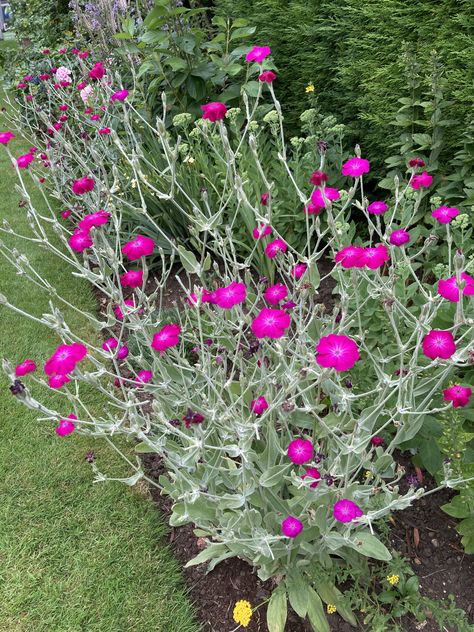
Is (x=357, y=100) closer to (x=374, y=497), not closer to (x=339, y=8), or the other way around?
(x=339, y=8)

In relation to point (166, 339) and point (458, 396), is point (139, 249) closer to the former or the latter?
point (166, 339)

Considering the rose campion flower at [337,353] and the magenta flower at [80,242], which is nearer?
the rose campion flower at [337,353]

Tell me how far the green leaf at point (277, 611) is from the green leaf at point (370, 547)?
0.31 meters

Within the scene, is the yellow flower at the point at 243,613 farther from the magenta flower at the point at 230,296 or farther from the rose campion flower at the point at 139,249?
the rose campion flower at the point at 139,249

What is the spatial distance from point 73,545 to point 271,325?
137 centimetres

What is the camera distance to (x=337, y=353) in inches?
47.6

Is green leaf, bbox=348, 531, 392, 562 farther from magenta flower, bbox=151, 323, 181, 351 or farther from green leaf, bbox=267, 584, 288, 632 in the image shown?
magenta flower, bbox=151, 323, 181, 351

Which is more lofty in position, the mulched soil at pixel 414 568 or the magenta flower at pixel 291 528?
the magenta flower at pixel 291 528

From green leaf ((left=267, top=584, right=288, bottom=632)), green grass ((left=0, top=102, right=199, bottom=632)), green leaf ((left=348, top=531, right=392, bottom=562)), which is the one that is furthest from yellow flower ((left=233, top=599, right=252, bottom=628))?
green leaf ((left=348, top=531, right=392, bottom=562))

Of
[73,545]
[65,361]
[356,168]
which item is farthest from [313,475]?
[73,545]

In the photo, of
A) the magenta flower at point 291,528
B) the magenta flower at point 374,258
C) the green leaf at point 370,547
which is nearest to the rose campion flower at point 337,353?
the magenta flower at point 374,258

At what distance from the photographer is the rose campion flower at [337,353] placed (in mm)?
1184

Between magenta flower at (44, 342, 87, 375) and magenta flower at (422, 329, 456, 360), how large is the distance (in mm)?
786

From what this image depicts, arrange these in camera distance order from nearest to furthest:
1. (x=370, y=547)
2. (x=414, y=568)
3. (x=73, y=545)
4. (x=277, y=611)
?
1. (x=370, y=547)
2. (x=277, y=611)
3. (x=414, y=568)
4. (x=73, y=545)
